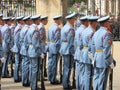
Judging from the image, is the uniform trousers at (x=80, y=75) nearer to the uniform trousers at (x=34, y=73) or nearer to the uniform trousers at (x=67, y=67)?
the uniform trousers at (x=67, y=67)

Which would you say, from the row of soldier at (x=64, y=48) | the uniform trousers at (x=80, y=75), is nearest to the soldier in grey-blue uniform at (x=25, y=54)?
the row of soldier at (x=64, y=48)

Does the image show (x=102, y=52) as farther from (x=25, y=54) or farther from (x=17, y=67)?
(x=17, y=67)

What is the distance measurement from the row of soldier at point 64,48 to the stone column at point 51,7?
5442mm

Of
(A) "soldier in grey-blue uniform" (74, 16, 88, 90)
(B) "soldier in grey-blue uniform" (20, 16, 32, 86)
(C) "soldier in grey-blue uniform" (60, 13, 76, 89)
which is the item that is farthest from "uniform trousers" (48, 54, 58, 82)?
(A) "soldier in grey-blue uniform" (74, 16, 88, 90)

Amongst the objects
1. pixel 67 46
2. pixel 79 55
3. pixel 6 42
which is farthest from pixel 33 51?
pixel 6 42

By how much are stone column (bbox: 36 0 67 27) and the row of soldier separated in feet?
17.9

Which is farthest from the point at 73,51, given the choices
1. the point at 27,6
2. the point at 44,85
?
the point at 27,6

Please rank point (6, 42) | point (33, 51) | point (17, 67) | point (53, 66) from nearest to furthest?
1. point (33, 51)
2. point (53, 66)
3. point (17, 67)
4. point (6, 42)

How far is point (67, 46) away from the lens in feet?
39.8

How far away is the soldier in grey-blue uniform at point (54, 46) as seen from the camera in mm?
12798

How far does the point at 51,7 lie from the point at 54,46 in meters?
6.91

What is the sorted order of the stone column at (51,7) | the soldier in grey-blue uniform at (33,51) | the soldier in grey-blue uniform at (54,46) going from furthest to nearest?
the stone column at (51,7), the soldier in grey-blue uniform at (54,46), the soldier in grey-blue uniform at (33,51)

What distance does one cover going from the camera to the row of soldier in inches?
401

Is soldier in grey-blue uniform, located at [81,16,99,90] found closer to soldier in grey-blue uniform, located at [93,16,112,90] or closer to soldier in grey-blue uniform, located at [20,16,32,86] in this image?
soldier in grey-blue uniform, located at [93,16,112,90]
